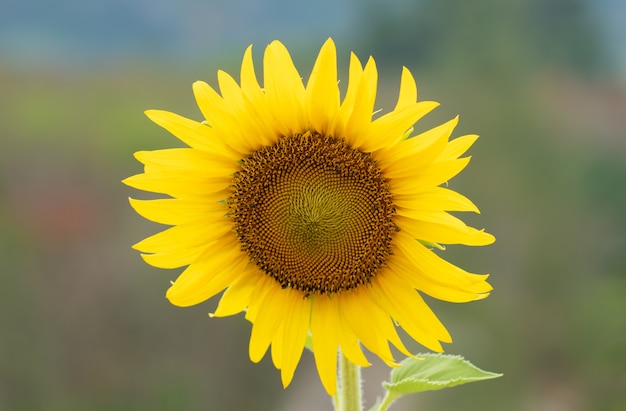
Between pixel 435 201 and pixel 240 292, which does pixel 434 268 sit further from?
pixel 240 292

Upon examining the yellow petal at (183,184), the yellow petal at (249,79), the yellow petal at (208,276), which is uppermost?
the yellow petal at (249,79)

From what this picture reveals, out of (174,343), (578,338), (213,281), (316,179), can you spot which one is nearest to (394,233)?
(316,179)

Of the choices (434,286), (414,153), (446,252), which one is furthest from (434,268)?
(446,252)

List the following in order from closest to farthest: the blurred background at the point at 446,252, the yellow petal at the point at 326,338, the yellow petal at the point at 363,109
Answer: the yellow petal at the point at 363,109 < the yellow petal at the point at 326,338 < the blurred background at the point at 446,252

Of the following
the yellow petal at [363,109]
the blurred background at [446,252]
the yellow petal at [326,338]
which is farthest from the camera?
the blurred background at [446,252]

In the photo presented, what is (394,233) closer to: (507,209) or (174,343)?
(174,343)

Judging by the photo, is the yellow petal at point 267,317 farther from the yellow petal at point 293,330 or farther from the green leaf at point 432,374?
the green leaf at point 432,374

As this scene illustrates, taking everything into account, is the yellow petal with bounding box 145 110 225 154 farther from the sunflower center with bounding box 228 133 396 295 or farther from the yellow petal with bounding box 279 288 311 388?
the yellow petal with bounding box 279 288 311 388

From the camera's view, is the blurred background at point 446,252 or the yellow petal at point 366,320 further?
the blurred background at point 446,252

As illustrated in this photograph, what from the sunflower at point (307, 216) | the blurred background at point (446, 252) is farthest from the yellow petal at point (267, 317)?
the blurred background at point (446, 252)
